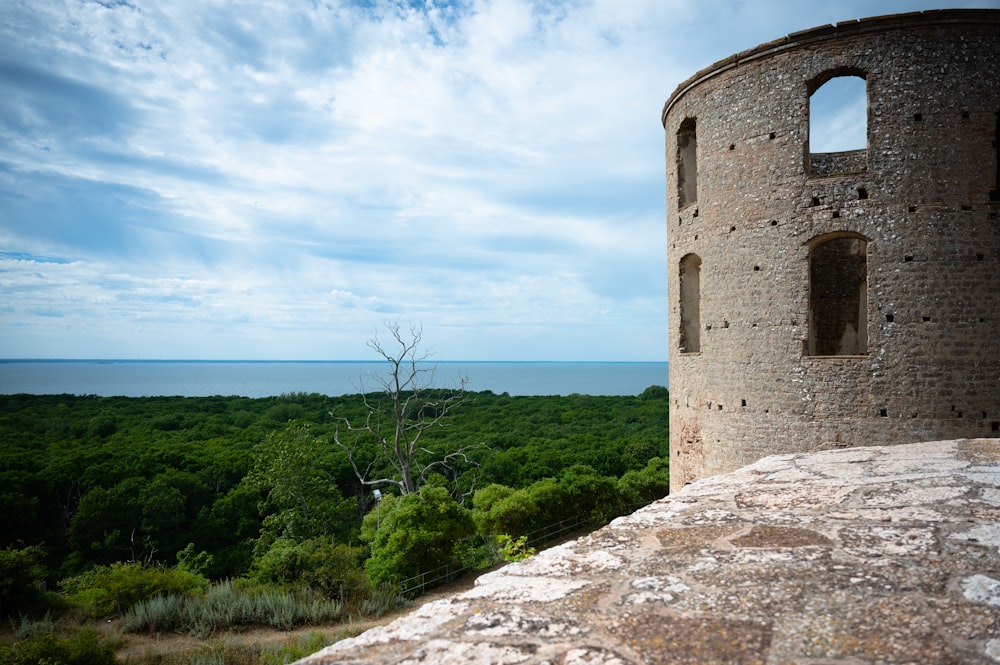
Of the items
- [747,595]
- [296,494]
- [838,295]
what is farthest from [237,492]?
[747,595]

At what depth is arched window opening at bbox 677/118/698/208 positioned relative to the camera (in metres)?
11.1

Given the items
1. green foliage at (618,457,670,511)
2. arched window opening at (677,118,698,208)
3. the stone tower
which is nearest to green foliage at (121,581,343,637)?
the stone tower

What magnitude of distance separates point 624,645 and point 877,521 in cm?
168

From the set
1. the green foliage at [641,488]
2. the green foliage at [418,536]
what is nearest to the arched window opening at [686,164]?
the green foliage at [418,536]

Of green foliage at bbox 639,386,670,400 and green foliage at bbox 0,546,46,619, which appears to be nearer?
green foliage at bbox 0,546,46,619

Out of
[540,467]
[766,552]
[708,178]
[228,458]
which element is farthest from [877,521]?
[228,458]

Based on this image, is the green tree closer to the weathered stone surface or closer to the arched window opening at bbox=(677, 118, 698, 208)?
the arched window opening at bbox=(677, 118, 698, 208)

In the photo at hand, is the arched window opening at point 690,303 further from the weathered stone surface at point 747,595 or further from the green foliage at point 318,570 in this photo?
the green foliage at point 318,570

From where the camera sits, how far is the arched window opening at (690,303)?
11.0 m

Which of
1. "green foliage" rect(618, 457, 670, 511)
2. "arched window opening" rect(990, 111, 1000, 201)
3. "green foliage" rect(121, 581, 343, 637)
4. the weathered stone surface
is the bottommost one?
"green foliage" rect(121, 581, 343, 637)

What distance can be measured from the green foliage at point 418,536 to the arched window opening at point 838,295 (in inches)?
399

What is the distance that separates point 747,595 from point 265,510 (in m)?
28.1

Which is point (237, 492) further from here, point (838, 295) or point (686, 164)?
point (838, 295)

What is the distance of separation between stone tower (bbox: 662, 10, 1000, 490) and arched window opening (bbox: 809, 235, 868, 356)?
306 cm
